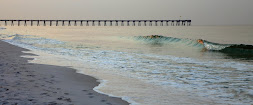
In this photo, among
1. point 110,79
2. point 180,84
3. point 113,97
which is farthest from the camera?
point 110,79

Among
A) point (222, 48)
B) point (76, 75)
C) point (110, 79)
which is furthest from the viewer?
point (222, 48)

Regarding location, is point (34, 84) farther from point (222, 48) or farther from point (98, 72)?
point (222, 48)

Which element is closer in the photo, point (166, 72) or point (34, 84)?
point (34, 84)

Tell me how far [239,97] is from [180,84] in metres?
1.89

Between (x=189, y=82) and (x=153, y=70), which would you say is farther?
(x=153, y=70)

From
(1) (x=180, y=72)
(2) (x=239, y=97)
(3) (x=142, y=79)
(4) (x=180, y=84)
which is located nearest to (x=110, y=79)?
(3) (x=142, y=79)

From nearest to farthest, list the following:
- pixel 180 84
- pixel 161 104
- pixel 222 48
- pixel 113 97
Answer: pixel 161 104, pixel 113 97, pixel 180 84, pixel 222 48

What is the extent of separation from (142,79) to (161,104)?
10.4ft

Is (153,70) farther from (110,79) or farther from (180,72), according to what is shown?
(110,79)

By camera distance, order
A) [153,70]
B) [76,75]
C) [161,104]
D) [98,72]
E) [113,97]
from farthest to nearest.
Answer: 1. [153,70]
2. [98,72]
3. [76,75]
4. [113,97]
5. [161,104]

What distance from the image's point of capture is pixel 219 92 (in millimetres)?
7203

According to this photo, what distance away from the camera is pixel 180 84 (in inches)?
325

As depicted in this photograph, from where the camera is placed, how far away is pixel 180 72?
35.0 feet

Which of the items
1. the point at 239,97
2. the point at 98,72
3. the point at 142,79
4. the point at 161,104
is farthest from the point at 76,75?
the point at 239,97
